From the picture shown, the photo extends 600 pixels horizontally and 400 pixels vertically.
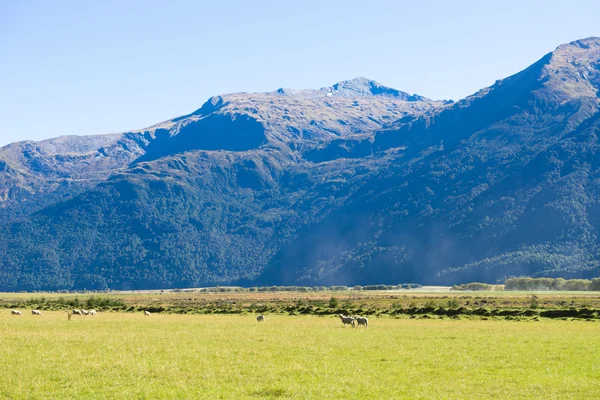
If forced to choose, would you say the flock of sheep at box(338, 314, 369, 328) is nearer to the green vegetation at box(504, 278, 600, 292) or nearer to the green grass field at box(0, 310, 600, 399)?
the green grass field at box(0, 310, 600, 399)

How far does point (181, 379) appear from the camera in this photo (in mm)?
26219

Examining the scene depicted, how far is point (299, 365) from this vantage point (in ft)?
95.9

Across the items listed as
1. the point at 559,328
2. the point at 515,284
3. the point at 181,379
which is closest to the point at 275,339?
the point at 181,379

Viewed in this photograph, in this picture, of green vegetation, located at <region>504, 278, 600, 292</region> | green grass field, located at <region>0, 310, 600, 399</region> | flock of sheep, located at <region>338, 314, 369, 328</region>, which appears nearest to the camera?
green grass field, located at <region>0, 310, 600, 399</region>

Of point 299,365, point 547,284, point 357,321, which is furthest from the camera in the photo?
point 547,284

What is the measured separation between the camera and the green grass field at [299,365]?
23984mm

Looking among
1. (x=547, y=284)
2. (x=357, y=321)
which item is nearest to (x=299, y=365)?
(x=357, y=321)

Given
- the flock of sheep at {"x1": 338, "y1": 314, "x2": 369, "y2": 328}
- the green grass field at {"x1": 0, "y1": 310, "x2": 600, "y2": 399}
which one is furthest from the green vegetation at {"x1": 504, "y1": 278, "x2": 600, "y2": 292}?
the green grass field at {"x1": 0, "y1": 310, "x2": 600, "y2": 399}

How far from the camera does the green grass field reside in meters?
24.0

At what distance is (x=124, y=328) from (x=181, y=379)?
26200mm

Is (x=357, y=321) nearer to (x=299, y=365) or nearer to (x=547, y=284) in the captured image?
(x=299, y=365)

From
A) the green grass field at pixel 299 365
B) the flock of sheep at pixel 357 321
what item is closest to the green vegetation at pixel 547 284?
the flock of sheep at pixel 357 321

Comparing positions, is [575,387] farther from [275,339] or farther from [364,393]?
[275,339]

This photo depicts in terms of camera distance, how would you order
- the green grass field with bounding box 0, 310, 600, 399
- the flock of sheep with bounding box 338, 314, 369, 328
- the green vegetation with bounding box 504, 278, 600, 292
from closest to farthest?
1. the green grass field with bounding box 0, 310, 600, 399
2. the flock of sheep with bounding box 338, 314, 369, 328
3. the green vegetation with bounding box 504, 278, 600, 292
